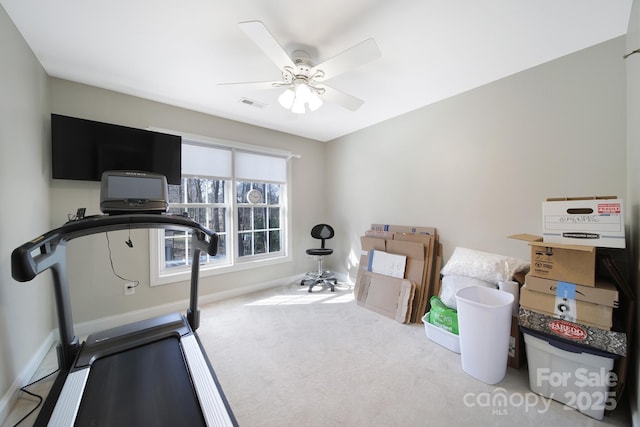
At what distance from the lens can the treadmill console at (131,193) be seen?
176 cm

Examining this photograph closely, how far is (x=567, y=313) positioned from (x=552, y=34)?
202 centimetres

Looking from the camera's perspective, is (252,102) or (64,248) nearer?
(64,248)

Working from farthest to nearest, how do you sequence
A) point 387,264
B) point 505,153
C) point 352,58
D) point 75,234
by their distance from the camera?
point 387,264 → point 505,153 → point 352,58 → point 75,234

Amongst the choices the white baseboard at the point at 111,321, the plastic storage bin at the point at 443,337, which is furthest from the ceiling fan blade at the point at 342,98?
the white baseboard at the point at 111,321

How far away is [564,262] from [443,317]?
1044mm

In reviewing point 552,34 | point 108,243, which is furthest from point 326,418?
point 552,34

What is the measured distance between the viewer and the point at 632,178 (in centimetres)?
164

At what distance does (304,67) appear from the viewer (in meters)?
1.90

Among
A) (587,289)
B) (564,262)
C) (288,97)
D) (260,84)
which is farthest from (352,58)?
(587,289)

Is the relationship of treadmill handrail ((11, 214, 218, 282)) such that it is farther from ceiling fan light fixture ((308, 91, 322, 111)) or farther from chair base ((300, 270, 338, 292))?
chair base ((300, 270, 338, 292))

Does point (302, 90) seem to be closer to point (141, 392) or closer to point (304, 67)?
point (304, 67)

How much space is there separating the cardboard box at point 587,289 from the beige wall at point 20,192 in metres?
3.52

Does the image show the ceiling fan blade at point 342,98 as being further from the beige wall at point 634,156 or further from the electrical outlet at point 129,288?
the electrical outlet at point 129,288

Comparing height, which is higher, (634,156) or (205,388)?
(634,156)
